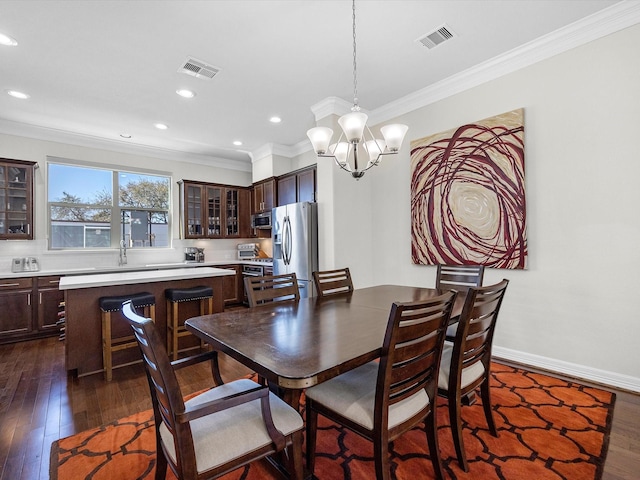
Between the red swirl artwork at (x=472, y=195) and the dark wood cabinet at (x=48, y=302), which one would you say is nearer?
the red swirl artwork at (x=472, y=195)

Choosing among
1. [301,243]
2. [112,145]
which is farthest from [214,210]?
[301,243]

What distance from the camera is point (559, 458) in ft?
5.80

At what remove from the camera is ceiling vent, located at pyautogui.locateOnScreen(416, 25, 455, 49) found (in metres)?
2.73

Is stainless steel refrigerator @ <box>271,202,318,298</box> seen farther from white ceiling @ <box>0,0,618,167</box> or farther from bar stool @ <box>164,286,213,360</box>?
white ceiling @ <box>0,0,618,167</box>

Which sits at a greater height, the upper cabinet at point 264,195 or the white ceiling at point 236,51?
the white ceiling at point 236,51

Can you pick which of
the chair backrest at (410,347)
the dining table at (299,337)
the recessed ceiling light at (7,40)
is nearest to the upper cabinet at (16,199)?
the recessed ceiling light at (7,40)

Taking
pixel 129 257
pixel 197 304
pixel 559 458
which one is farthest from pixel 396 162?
pixel 129 257

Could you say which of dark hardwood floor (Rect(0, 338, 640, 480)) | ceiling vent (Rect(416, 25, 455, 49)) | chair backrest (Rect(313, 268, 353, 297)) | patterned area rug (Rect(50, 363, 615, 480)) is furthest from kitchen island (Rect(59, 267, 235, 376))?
ceiling vent (Rect(416, 25, 455, 49))

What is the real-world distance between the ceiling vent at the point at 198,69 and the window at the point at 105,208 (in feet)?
10.2

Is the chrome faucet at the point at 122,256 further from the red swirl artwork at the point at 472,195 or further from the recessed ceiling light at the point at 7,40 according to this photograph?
the red swirl artwork at the point at 472,195

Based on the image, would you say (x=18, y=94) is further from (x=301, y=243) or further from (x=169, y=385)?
(x=169, y=385)

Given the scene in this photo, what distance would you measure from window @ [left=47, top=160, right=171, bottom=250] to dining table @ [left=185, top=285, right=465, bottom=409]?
4481mm

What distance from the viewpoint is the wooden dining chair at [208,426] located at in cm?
109

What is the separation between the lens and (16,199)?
4.46 m
